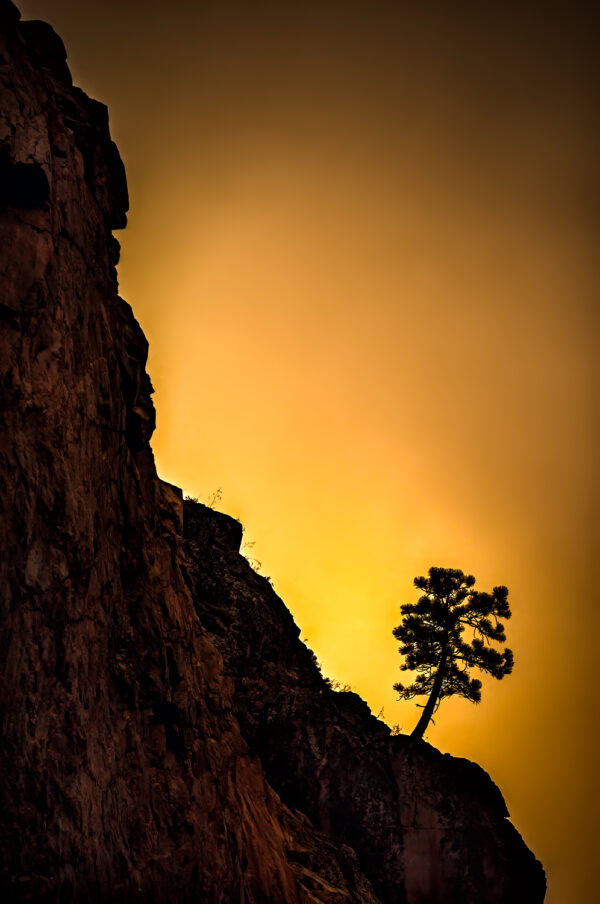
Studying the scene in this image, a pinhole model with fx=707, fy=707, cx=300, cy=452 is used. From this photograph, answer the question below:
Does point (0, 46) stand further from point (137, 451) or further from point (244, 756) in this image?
point (244, 756)

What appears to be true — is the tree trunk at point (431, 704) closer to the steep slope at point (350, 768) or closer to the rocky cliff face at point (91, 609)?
the steep slope at point (350, 768)

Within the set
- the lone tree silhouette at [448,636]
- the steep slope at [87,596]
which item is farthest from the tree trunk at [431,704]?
the steep slope at [87,596]

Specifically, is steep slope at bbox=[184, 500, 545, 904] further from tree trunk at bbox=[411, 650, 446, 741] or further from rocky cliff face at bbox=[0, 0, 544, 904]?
rocky cliff face at bbox=[0, 0, 544, 904]

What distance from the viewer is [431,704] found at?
1347 inches

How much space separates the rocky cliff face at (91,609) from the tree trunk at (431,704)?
25.7 ft

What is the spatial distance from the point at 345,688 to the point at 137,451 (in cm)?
1953

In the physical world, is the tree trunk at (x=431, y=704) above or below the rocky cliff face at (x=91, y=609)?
above

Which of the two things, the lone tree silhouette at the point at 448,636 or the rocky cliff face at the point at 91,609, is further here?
the lone tree silhouette at the point at 448,636

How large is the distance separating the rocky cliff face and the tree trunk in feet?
25.7

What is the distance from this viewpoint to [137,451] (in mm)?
19766

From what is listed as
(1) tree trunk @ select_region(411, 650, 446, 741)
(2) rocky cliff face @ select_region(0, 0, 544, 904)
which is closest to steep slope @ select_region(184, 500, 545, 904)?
(1) tree trunk @ select_region(411, 650, 446, 741)

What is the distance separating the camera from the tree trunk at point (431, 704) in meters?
32.7

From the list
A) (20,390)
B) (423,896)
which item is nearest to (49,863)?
(20,390)

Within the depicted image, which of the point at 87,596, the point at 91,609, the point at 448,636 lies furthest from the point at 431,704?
the point at 87,596
